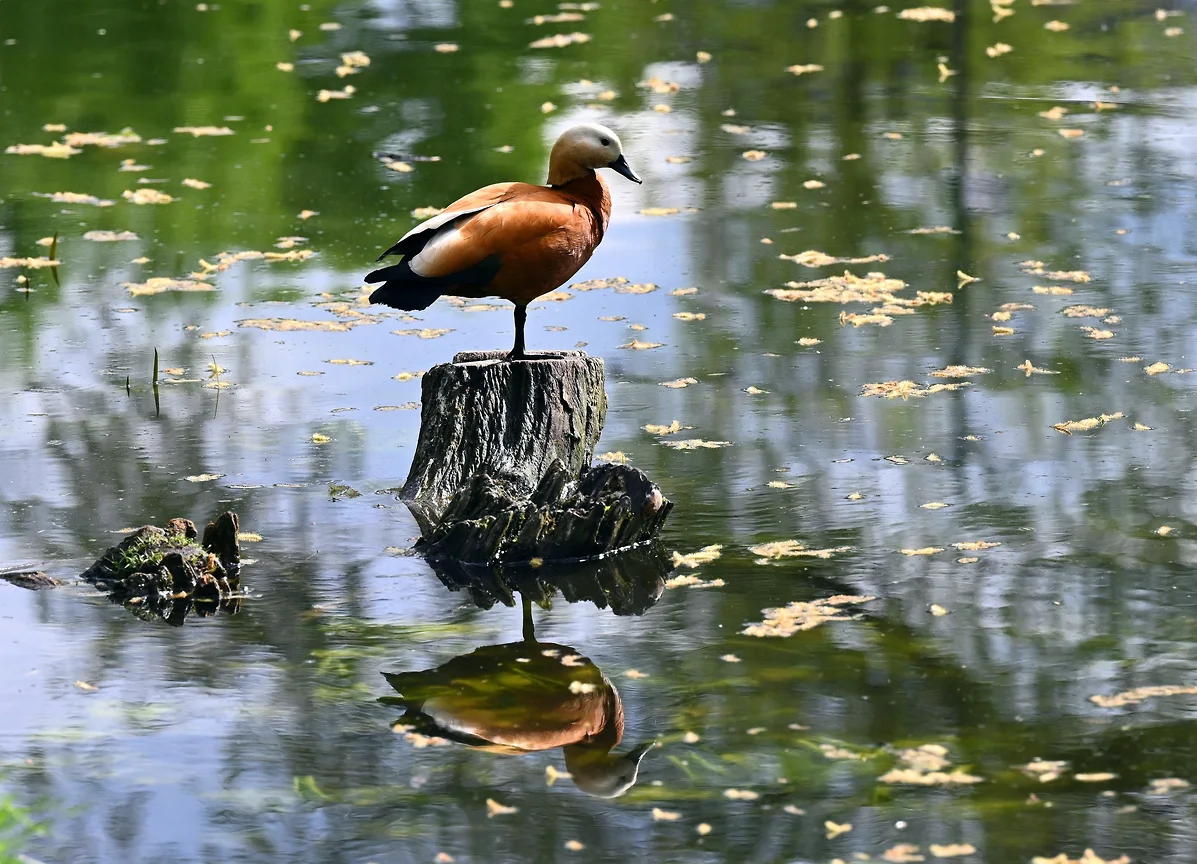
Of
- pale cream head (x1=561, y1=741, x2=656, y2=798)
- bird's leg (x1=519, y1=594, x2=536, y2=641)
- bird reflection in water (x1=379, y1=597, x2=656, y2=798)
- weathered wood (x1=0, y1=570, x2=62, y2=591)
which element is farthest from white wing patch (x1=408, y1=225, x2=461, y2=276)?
pale cream head (x1=561, y1=741, x2=656, y2=798)

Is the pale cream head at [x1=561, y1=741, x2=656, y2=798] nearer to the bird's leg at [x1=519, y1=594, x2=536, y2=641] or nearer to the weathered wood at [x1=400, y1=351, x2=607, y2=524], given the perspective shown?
the bird's leg at [x1=519, y1=594, x2=536, y2=641]

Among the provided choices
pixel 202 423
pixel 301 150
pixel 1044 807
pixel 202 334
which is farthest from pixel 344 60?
pixel 1044 807

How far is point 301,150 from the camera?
1244 centimetres

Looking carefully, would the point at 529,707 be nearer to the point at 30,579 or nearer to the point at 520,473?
the point at 520,473

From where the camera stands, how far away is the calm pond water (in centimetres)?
448

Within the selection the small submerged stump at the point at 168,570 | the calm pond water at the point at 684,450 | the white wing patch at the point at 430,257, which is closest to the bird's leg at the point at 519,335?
the white wing patch at the point at 430,257

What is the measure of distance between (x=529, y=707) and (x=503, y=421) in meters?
1.72

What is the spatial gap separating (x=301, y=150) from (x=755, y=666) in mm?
8089

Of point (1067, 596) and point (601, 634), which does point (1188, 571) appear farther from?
point (601, 634)

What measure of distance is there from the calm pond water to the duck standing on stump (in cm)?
92

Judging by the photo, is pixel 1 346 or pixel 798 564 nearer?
pixel 798 564

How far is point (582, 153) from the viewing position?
6.33 metres

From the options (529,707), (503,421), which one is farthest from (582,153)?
(529,707)

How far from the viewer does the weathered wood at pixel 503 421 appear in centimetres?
645
